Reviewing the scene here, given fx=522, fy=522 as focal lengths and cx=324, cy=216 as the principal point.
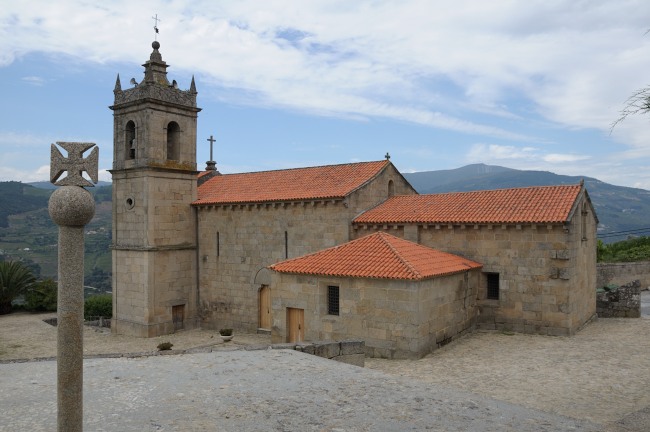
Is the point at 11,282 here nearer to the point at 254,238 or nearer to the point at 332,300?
the point at 254,238

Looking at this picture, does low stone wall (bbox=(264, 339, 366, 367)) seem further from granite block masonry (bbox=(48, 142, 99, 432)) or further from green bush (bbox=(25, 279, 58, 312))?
green bush (bbox=(25, 279, 58, 312))

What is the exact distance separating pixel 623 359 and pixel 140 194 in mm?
19705

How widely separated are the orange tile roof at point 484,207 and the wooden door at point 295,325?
4.98 metres

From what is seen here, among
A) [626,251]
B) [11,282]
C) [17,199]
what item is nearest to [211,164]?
[11,282]

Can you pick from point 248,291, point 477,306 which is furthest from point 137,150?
point 477,306

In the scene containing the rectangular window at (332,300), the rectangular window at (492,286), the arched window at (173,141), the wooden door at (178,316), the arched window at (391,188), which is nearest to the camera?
the rectangular window at (332,300)

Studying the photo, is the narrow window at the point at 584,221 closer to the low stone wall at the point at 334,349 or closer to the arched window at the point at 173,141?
the low stone wall at the point at 334,349

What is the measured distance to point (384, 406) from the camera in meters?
8.31

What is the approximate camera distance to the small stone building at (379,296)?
51.0ft

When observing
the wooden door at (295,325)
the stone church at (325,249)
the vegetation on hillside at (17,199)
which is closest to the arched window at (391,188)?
the stone church at (325,249)

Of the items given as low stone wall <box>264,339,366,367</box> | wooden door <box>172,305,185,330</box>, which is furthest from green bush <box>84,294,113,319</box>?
low stone wall <box>264,339,366,367</box>

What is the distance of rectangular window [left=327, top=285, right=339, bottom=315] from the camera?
681 inches

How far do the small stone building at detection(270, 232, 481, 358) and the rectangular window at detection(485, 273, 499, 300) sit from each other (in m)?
0.58

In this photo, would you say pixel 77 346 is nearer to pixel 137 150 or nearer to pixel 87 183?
pixel 87 183
